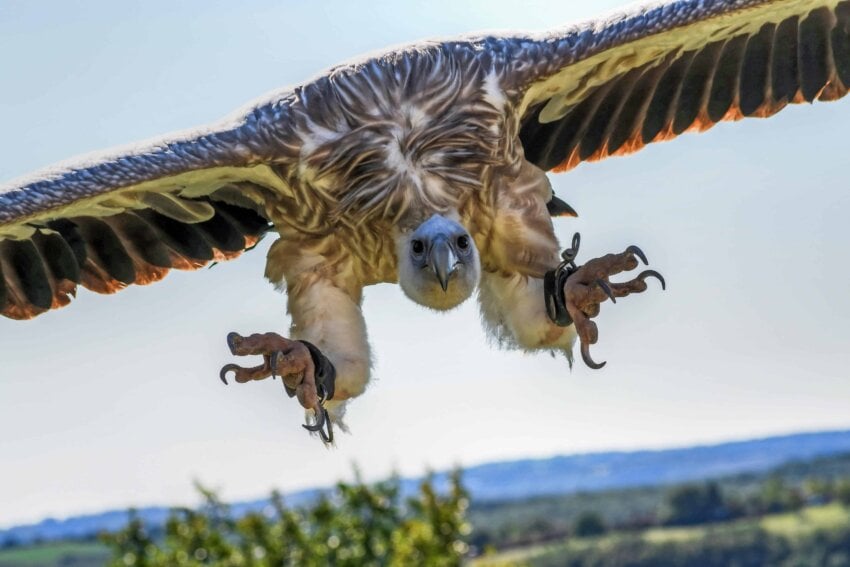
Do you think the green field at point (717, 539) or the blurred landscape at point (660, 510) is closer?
the blurred landscape at point (660, 510)

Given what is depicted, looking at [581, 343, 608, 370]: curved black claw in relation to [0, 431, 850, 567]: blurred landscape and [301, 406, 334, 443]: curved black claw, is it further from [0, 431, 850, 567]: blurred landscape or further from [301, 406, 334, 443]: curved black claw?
[0, 431, 850, 567]: blurred landscape

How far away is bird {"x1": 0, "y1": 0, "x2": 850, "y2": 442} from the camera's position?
8734mm

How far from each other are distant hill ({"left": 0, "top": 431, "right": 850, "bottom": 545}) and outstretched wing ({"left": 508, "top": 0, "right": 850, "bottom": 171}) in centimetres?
3008

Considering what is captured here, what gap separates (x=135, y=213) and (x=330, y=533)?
3.92 meters

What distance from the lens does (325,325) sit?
359 inches

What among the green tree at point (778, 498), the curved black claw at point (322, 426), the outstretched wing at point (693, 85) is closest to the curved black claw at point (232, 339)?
the curved black claw at point (322, 426)

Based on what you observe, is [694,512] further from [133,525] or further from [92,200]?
[92,200]

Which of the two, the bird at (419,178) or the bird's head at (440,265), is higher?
the bird at (419,178)

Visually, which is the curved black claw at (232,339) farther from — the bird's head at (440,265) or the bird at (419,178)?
the bird's head at (440,265)

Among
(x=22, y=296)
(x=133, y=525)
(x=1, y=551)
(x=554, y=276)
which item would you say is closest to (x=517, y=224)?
(x=554, y=276)

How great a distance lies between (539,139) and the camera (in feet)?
32.1

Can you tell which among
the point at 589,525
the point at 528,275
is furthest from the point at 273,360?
the point at 589,525

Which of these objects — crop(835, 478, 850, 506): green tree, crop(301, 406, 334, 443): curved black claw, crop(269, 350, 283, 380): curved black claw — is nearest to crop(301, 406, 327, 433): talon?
crop(301, 406, 334, 443): curved black claw

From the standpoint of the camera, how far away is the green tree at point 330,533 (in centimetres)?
1250
